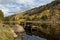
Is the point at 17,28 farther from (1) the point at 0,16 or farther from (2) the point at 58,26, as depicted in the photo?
(2) the point at 58,26

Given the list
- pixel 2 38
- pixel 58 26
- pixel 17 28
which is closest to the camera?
pixel 2 38

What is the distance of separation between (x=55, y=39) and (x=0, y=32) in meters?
33.2

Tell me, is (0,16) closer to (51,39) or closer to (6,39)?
(51,39)

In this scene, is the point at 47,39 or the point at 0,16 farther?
the point at 0,16

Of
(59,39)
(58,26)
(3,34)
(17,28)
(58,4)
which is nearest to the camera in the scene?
(3,34)

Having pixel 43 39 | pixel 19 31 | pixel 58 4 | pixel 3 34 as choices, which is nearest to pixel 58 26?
pixel 19 31

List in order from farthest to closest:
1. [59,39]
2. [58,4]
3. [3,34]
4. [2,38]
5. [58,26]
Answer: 1. [58,4]
2. [58,26]
3. [59,39]
4. [3,34]
5. [2,38]

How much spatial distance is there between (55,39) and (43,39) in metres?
3.97

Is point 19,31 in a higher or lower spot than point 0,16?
lower

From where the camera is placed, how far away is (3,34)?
43.1 meters

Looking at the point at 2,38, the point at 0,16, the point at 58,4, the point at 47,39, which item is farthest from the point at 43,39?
the point at 58,4

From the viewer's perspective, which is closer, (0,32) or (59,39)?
(0,32)

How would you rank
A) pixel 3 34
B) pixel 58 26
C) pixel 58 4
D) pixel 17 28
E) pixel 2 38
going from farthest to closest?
pixel 58 4 → pixel 58 26 → pixel 17 28 → pixel 3 34 → pixel 2 38

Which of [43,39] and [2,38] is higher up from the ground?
[2,38]
